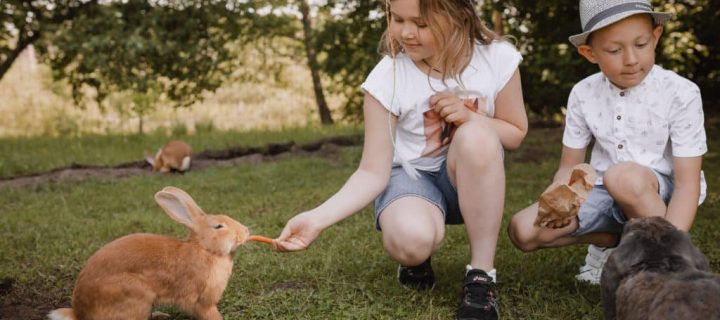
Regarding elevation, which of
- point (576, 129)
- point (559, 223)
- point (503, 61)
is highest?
point (503, 61)

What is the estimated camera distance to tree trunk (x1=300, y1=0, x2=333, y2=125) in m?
9.93

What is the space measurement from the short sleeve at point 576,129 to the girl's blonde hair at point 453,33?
0.44m

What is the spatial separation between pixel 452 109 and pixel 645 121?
2.48 feet

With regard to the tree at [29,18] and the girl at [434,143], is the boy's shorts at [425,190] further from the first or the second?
the tree at [29,18]

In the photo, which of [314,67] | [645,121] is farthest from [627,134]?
[314,67]

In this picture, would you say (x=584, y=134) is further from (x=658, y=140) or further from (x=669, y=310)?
(x=669, y=310)

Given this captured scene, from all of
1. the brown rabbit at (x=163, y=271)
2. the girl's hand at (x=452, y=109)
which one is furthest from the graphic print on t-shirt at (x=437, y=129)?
the brown rabbit at (x=163, y=271)

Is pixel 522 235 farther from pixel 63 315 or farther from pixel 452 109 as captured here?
pixel 63 315

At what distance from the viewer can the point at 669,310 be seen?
6.51ft

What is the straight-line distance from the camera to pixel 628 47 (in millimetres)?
2793

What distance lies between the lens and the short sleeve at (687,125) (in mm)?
2791

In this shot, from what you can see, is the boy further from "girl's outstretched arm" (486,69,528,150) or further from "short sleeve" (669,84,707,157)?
"girl's outstretched arm" (486,69,528,150)

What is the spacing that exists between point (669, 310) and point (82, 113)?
32.3ft

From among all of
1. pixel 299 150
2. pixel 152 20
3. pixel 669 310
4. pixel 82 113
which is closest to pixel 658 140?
pixel 669 310
